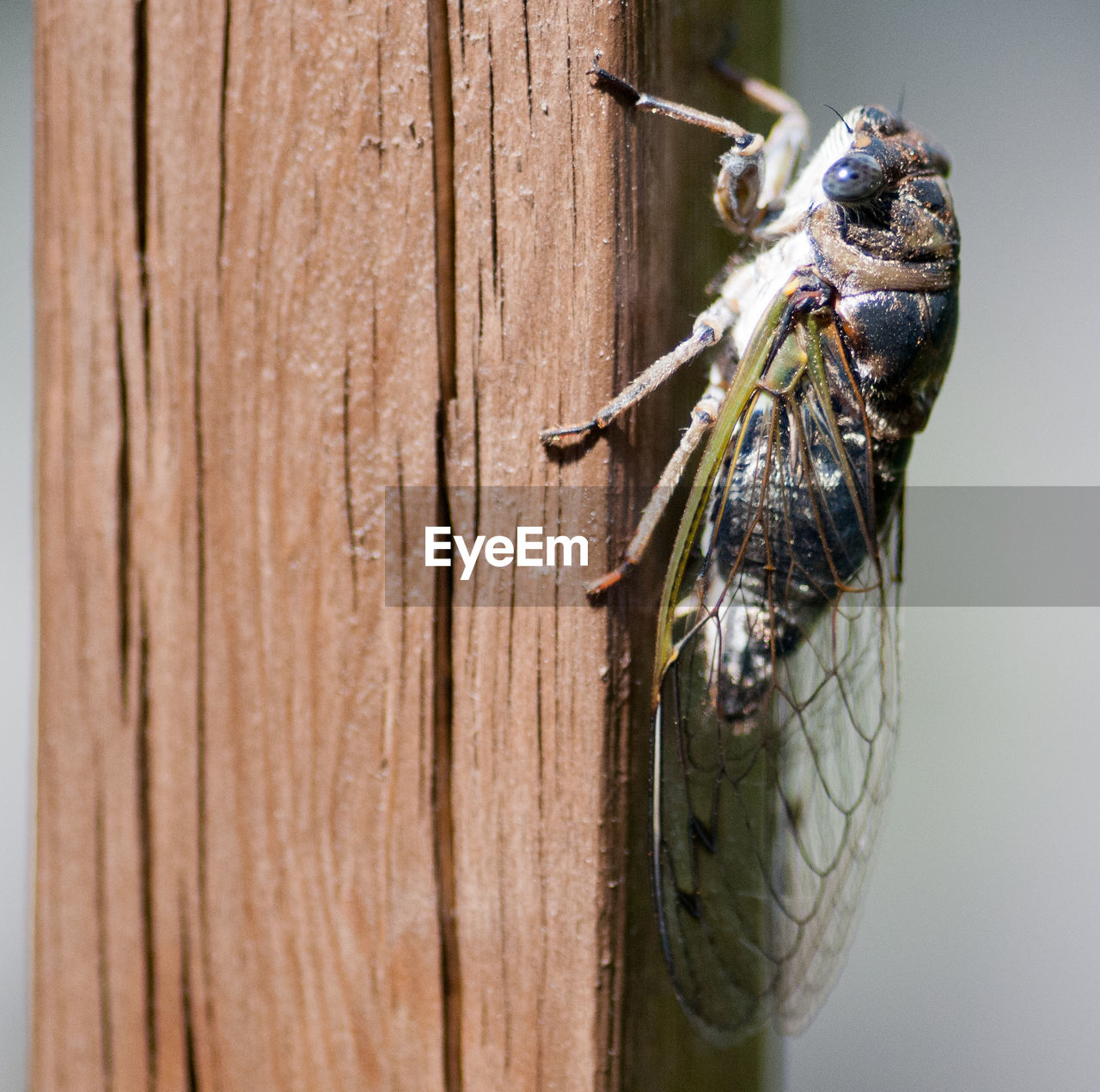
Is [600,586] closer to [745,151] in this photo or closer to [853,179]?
[745,151]

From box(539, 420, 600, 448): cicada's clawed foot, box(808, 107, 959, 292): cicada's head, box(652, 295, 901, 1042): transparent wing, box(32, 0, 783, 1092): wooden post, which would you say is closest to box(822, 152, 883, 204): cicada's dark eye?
box(808, 107, 959, 292): cicada's head

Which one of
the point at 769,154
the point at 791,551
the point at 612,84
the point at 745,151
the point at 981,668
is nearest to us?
the point at 612,84

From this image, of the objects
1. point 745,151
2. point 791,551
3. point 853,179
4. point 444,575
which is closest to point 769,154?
point 853,179

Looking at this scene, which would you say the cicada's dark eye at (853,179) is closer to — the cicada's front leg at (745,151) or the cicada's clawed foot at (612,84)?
the cicada's front leg at (745,151)

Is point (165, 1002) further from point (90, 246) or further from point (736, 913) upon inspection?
point (90, 246)

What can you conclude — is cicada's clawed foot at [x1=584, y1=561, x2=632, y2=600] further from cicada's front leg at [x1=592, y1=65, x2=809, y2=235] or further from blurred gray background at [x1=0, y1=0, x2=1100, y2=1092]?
blurred gray background at [x1=0, y1=0, x2=1100, y2=1092]

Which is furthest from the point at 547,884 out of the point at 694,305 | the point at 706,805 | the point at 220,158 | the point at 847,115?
the point at 847,115
